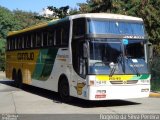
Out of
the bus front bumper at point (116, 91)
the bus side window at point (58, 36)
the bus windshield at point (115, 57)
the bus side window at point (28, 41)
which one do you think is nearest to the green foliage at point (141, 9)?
the bus side window at point (28, 41)

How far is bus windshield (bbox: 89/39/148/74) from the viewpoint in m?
15.2

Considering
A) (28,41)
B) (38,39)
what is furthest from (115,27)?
(28,41)

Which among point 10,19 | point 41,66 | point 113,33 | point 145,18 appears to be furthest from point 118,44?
point 10,19

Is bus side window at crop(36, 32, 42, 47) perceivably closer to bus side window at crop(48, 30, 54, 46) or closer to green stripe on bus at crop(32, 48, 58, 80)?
green stripe on bus at crop(32, 48, 58, 80)

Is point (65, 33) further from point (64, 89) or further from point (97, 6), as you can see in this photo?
point (97, 6)

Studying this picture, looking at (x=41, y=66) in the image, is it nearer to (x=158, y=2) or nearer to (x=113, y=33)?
(x=113, y=33)

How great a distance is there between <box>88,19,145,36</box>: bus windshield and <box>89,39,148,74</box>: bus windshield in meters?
0.33

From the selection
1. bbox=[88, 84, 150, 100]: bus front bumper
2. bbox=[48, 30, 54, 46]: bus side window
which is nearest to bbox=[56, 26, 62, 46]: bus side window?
bbox=[48, 30, 54, 46]: bus side window

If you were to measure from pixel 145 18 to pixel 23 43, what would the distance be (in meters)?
11.5

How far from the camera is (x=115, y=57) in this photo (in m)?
15.5

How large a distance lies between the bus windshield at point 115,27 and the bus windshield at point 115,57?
1.08 feet

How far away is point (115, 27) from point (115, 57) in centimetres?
115

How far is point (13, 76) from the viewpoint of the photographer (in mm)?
26234

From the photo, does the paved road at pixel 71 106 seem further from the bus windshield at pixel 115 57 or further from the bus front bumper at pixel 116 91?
the bus windshield at pixel 115 57
